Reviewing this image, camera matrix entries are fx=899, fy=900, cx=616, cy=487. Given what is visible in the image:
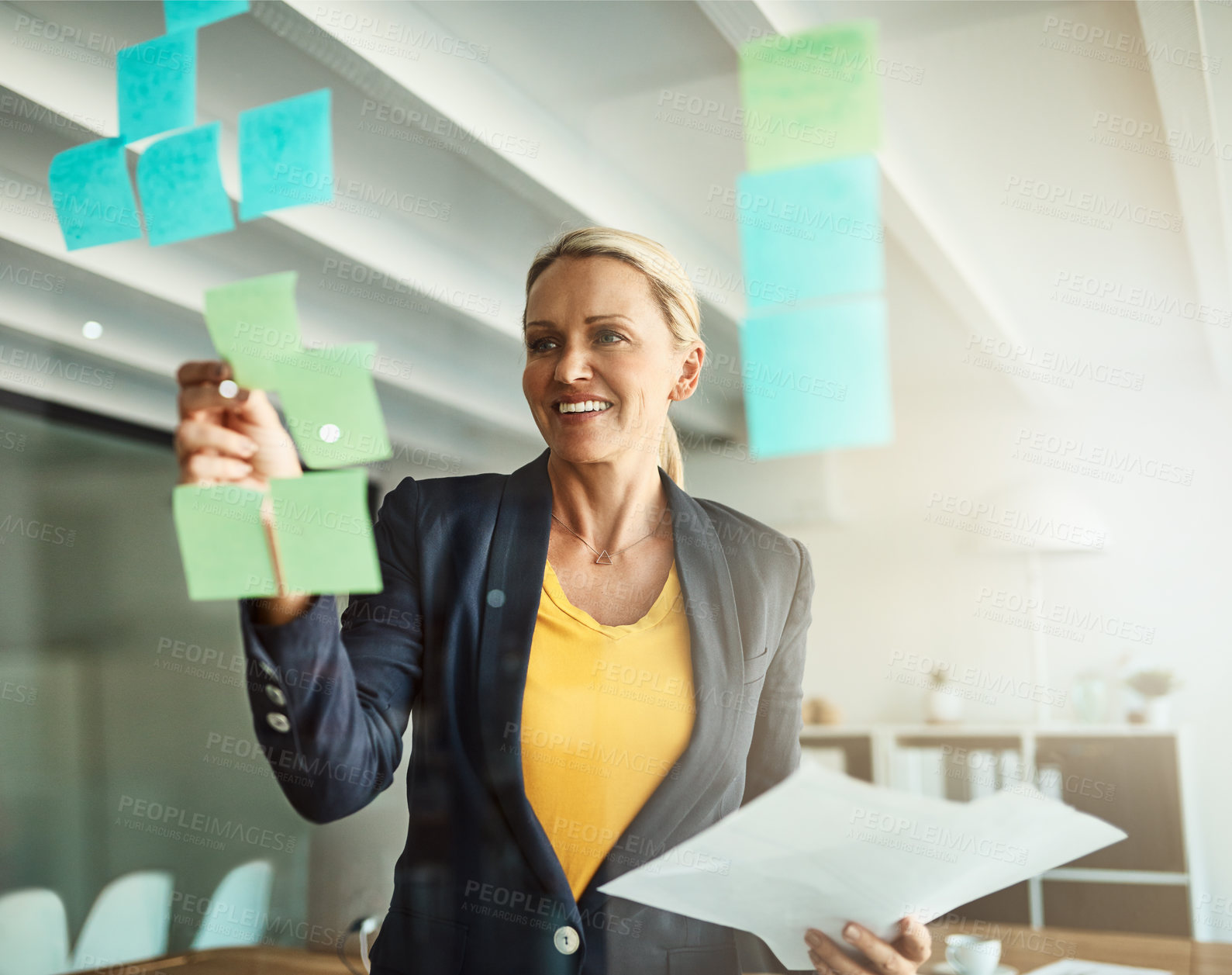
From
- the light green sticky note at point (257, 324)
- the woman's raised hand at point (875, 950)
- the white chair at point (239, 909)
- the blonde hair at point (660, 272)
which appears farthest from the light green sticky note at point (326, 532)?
the white chair at point (239, 909)

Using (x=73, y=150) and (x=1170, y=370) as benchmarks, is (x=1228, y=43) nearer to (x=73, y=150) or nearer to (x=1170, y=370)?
(x=1170, y=370)

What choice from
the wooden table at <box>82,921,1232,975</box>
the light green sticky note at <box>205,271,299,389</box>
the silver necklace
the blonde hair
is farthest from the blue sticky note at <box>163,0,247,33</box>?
the wooden table at <box>82,921,1232,975</box>

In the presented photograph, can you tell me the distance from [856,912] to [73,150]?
48.9 inches

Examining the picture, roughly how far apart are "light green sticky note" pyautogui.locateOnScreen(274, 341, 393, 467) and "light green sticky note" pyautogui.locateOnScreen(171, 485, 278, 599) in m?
0.11

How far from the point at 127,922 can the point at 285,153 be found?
1012mm

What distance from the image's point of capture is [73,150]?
114 cm

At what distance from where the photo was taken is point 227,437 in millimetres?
675

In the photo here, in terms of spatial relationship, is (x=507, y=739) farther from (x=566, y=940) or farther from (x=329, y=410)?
(x=329, y=410)

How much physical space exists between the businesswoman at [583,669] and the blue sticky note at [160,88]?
55 cm

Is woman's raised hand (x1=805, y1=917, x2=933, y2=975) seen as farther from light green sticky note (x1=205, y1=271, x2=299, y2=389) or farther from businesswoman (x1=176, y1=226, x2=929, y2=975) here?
light green sticky note (x1=205, y1=271, x2=299, y2=389)

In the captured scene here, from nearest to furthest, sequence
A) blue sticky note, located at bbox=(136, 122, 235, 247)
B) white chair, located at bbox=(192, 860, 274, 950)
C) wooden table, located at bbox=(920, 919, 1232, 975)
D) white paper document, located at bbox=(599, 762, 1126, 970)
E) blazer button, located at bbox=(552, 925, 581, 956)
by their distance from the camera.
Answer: white paper document, located at bbox=(599, 762, 1126, 970)
blazer button, located at bbox=(552, 925, 581, 956)
wooden table, located at bbox=(920, 919, 1232, 975)
blue sticky note, located at bbox=(136, 122, 235, 247)
white chair, located at bbox=(192, 860, 274, 950)

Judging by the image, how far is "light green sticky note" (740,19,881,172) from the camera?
937 millimetres

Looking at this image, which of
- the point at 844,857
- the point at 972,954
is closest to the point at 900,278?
the point at 844,857

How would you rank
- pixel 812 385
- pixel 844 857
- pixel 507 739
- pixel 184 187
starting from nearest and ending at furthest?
1. pixel 844 857
2. pixel 507 739
3. pixel 812 385
4. pixel 184 187
